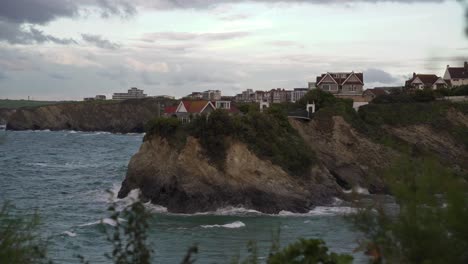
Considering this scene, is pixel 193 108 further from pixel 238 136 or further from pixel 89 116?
pixel 89 116

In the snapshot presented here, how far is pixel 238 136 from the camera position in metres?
46.4

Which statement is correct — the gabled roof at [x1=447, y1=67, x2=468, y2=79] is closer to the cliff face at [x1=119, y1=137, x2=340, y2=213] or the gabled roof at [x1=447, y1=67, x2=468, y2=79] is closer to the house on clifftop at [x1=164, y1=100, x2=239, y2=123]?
the house on clifftop at [x1=164, y1=100, x2=239, y2=123]

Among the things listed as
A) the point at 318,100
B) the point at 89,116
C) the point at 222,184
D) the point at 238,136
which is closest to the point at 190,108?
the point at 238,136

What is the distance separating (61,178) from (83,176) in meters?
2.74

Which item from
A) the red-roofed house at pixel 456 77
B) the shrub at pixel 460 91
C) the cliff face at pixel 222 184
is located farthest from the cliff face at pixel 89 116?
the cliff face at pixel 222 184

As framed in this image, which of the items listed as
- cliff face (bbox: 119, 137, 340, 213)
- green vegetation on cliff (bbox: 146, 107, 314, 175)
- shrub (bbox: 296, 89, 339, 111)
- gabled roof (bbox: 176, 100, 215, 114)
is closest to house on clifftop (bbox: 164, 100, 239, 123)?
gabled roof (bbox: 176, 100, 215, 114)

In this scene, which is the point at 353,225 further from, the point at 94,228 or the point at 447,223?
the point at 94,228

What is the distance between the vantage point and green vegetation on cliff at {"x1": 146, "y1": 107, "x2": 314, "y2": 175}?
150 feet

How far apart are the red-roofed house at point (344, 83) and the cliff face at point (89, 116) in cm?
8896

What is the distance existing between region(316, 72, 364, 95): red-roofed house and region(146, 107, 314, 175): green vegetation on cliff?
33256mm

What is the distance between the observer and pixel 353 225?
36.9 feet

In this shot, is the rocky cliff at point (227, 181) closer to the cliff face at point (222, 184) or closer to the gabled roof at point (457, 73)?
the cliff face at point (222, 184)

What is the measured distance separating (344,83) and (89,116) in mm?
111080

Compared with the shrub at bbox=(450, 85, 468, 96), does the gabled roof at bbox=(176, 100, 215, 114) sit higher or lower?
lower
